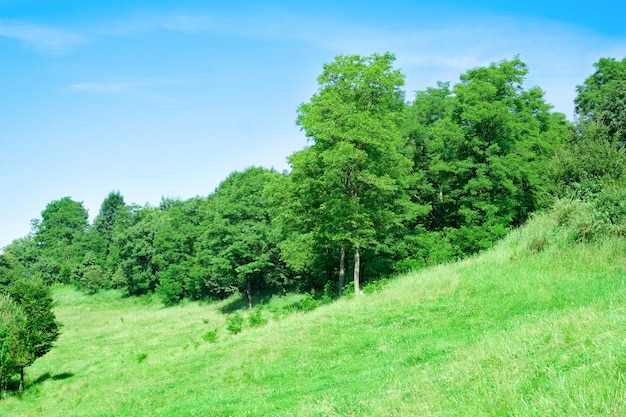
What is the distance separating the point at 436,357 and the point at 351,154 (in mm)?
18176

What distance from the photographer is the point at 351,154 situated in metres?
27.9

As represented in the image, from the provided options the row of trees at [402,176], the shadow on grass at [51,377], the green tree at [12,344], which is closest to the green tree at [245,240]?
the row of trees at [402,176]

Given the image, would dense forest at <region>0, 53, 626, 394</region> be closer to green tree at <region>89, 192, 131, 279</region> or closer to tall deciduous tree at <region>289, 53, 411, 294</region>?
tall deciduous tree at <region>289, 53, 411, 294</region>

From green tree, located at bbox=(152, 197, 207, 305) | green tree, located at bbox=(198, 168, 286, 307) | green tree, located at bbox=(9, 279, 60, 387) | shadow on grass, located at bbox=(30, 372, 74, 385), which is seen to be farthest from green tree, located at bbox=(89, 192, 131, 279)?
shadow on grass, located at bbox=(30, 372, 74, 385)

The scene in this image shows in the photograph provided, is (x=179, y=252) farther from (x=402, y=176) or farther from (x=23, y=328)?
(x=402, y=176)

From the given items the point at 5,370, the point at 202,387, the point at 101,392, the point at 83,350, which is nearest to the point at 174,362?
the point at 101,392

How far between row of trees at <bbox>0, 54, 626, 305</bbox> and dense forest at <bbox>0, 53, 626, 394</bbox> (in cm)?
11

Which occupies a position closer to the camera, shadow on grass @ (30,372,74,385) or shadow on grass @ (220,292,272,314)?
shadow on grass @ (30,372,74,385)

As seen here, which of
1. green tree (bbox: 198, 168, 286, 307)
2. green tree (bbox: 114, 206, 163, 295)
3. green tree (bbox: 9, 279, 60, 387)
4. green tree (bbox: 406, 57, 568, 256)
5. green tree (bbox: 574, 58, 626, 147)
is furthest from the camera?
green tree (bbox: 114, 206, 163, 295)

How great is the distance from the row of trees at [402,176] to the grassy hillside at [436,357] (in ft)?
22.3

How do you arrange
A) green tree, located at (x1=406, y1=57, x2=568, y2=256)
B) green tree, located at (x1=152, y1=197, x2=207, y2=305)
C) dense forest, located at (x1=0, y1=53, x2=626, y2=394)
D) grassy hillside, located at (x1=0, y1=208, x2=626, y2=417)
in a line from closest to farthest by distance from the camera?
1. grassy hillside, located at (x1=0, y1=208, x2=626, y2=417)
2. dense forest, located at (x1=0, y1=53, x2=626, y2=394)
3. green tree, located at (x1=406, y1=57, x2=568, y2=256)
4. green tree, located at (x1=152, y1=197, x2=207, y2=305)

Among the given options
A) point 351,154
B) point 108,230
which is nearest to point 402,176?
point 351,154

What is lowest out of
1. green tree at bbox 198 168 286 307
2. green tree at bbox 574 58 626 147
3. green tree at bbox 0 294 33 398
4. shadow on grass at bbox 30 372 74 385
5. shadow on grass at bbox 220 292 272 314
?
shadow on grass at bbox 30 372 74 385

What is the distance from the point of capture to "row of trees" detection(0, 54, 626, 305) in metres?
29.0
